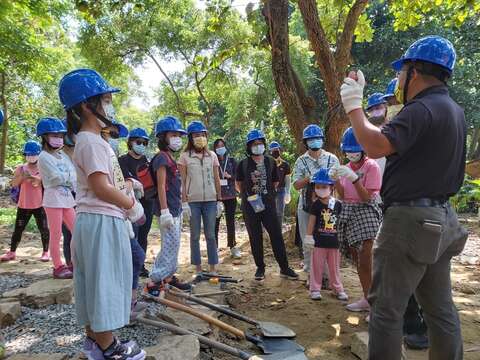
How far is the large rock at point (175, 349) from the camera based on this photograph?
2519 millimetres

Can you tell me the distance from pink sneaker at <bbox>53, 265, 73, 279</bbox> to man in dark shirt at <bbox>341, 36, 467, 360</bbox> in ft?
A: 10.6

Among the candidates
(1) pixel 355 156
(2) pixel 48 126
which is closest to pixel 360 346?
(1) pixel 355 156

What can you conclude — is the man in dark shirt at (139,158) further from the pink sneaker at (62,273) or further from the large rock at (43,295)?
the large rock at (43,295)

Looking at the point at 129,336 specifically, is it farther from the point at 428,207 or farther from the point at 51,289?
the point at 428,207

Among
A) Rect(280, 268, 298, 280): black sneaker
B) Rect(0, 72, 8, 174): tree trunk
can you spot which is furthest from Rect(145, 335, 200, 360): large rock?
Rect(0, 72, 8, 174): tree trunk

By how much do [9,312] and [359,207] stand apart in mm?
3085

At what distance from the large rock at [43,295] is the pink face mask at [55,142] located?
59.0 inches

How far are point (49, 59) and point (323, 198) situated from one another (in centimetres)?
891

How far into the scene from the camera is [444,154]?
2100 mm

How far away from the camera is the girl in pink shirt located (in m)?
3.50

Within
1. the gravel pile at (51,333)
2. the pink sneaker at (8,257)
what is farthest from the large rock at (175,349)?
the pink sneaker at (8,257)

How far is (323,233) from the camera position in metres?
4.38

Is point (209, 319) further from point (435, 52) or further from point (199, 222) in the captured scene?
point (435, 52)

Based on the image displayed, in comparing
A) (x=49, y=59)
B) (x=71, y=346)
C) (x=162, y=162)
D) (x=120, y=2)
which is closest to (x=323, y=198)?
(x=162, y=162)
